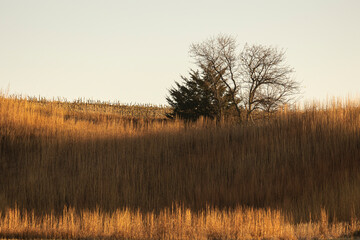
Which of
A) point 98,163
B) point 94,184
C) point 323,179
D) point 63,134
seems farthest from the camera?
point 63,134

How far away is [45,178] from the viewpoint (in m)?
12.9

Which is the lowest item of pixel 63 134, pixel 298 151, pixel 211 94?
pixel 298 151

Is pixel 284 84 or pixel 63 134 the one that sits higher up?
pixel 284 84

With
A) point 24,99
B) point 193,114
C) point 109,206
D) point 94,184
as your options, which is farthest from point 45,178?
point 193,114

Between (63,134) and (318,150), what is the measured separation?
35.9 ft

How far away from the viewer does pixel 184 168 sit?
13.4 meters

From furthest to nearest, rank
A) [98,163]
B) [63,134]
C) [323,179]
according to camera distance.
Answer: [63,134] → [98,163] → [323,179]

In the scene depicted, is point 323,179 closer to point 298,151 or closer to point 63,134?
point 298,151

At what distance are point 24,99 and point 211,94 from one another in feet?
60.8

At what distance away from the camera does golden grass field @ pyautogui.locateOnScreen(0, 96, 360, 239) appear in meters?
10.6

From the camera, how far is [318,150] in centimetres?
1266

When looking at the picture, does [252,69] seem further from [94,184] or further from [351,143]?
[94,184]

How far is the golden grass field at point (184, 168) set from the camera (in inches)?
418

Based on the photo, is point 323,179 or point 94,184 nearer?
point 323,179
